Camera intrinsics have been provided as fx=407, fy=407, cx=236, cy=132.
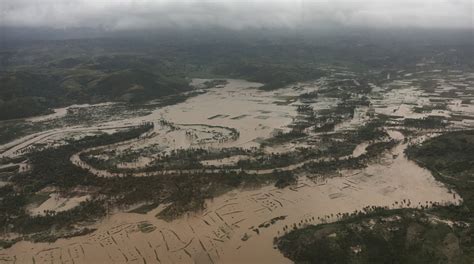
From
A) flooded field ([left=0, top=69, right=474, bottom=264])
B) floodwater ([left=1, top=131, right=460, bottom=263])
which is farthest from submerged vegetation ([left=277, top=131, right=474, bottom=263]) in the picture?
floodwater ([left=1, top=131, right=460, bottom=263])

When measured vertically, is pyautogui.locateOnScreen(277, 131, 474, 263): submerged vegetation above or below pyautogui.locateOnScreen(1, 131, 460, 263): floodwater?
above

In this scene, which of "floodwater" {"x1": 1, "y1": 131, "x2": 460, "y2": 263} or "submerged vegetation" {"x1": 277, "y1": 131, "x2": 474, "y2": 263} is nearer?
"submerged vegetation" {"x1": 277, "y1": 131, "x2": 474, "y2": 263}

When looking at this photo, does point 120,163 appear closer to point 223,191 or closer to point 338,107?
point 223,191

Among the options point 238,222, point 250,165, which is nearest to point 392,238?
point 238,222

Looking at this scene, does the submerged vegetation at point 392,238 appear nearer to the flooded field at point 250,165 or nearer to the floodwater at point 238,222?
the flooded field at point 250,165

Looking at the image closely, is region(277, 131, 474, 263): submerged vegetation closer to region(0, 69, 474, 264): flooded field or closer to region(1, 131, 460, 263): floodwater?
region(0, 69, 474, 264): flooded field

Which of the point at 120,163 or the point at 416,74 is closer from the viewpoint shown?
the point at 120,163

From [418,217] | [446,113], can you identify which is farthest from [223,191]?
[446,113]

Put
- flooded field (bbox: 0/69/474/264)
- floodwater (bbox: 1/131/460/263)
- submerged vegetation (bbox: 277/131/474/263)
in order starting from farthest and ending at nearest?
flooded field (bbox: 0/69/474/264) < floodwater (bbox: 1/131/460/263) < submerged vegetation (bbox: 277/131/474/263)

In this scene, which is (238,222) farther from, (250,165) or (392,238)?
(250,165)
